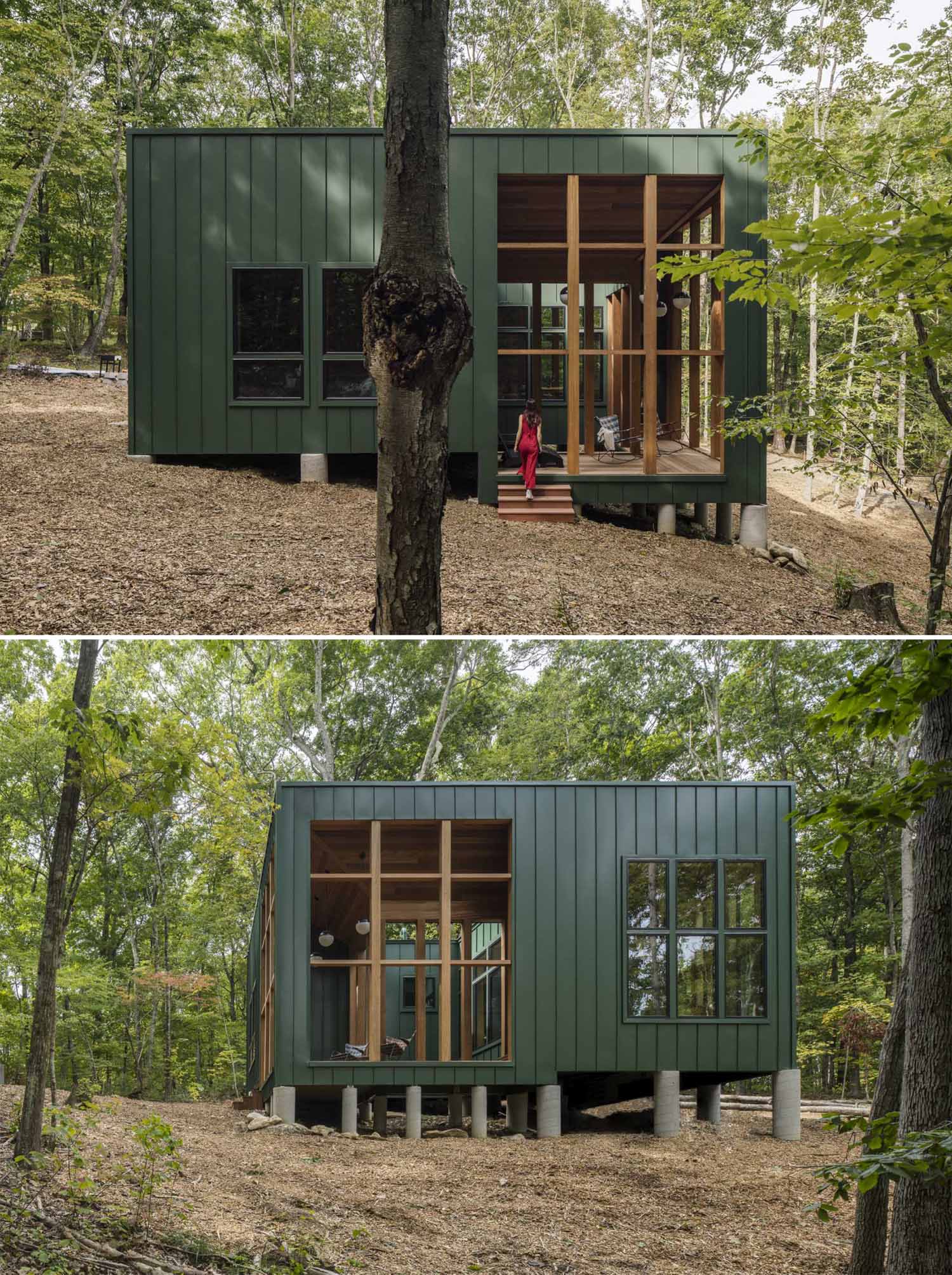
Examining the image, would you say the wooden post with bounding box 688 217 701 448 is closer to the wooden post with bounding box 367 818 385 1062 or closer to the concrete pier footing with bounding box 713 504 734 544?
the concrete pier footing with bounding box 713 504 734 544

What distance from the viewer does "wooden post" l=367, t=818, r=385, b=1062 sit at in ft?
34.8

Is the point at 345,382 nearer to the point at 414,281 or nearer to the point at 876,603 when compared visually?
the point at 876,603

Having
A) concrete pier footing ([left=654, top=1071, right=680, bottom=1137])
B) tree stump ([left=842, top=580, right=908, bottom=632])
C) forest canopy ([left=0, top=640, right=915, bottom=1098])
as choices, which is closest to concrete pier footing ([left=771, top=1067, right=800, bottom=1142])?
concrete pier footing ([left=654, top=1071, right=680, bottom=1137])

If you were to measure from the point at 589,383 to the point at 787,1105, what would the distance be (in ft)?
31.8

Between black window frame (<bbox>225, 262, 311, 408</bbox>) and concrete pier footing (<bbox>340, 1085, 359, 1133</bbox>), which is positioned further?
black window frame (<bbox>225, 262, 311, 408</bbox>)

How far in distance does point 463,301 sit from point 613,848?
24.6 ft

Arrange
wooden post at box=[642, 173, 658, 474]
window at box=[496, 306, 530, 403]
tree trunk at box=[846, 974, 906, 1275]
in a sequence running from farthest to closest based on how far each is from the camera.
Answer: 1. window at box=[496, 306, 530, 403]
2. wooden post at box=[642, 173, 658, 474]
3. tree trunk at box=[846, 974, 906, 1275]

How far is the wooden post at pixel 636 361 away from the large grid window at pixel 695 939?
7072 mm

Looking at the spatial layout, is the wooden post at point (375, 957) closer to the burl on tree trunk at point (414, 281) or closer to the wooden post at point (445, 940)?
the wooden post at point (445, 940)

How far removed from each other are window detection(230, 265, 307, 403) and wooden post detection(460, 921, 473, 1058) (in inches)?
287

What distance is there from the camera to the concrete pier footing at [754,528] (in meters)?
13.1

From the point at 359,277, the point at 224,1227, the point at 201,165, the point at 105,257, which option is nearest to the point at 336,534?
the point at 359,277

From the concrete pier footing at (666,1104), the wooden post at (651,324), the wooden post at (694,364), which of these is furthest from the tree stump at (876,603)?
the concrete pier footing at (666,1104)

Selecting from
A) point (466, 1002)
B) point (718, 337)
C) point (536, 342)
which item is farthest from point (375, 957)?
point (536, 342)
